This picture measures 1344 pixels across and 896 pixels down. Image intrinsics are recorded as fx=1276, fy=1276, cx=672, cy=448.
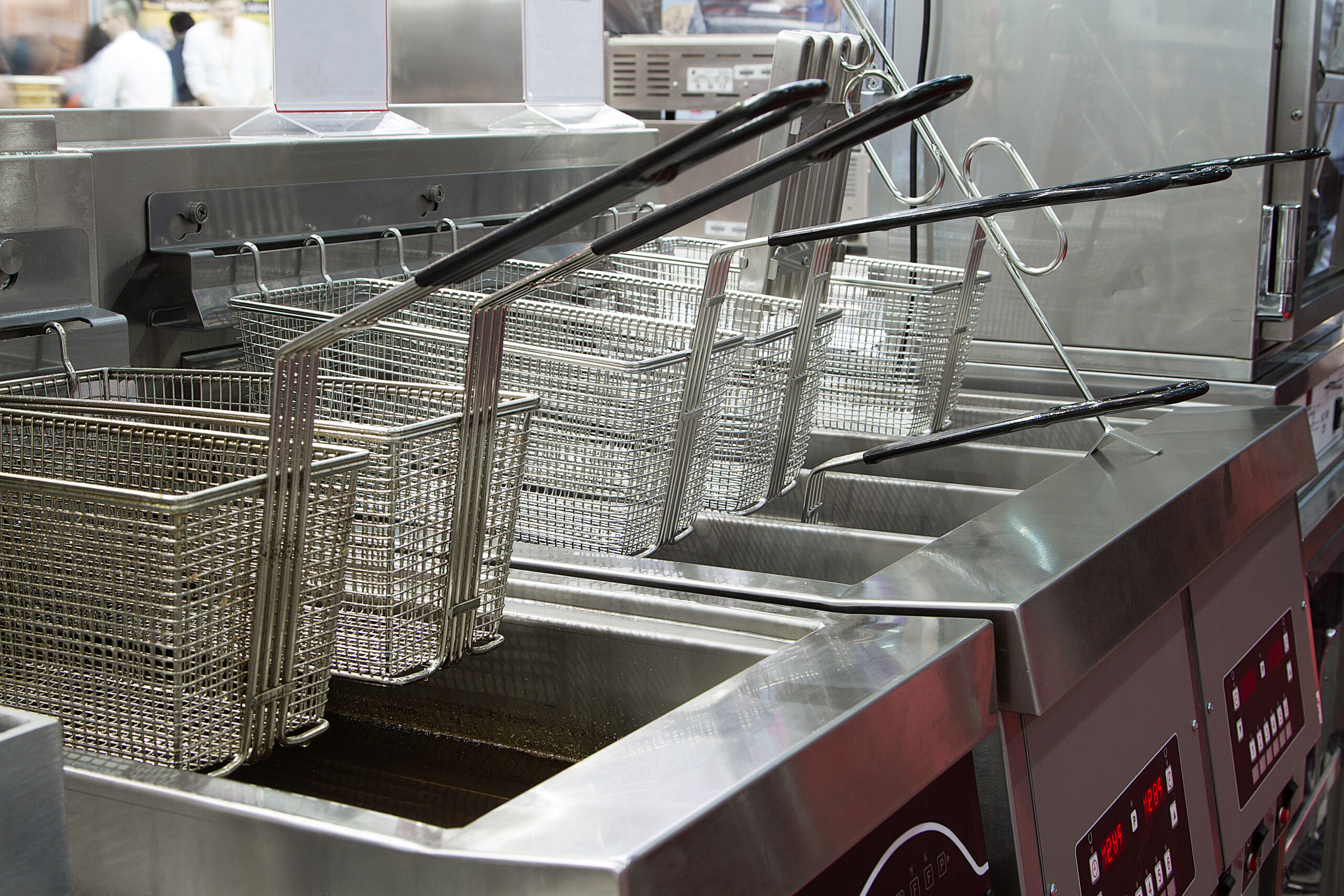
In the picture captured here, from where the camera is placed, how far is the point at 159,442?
950 millimetres

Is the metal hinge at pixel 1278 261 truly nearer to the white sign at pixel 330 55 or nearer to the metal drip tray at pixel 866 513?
the metal drip tray at pixel 866 513

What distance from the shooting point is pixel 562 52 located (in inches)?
82.2

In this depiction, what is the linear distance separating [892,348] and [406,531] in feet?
3.19

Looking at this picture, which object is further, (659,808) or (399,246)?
(399,246)

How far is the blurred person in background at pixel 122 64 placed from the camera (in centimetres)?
622

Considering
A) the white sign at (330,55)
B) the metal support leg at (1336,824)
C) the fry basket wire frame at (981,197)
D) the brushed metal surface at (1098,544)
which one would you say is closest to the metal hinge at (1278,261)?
the brushed metal surface at (1098,544)

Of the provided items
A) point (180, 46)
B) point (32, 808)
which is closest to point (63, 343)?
point (32, 808)

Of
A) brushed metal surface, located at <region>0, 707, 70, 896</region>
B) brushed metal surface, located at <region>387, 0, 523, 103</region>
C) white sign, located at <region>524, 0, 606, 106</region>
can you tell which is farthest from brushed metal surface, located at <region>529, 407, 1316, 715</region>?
brushed metal surface, located at <region>387, 0, 523, 103</region>

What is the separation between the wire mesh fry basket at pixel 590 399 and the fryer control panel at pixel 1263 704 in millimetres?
737

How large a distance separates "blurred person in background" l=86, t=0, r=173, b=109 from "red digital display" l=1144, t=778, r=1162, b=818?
20.0 feet

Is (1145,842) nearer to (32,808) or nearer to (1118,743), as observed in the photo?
(1118,743)

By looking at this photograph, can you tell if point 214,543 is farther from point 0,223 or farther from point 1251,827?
point 1251,827

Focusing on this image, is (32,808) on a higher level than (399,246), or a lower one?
lower

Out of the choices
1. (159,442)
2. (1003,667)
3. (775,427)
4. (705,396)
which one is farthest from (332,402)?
(1003,667)
